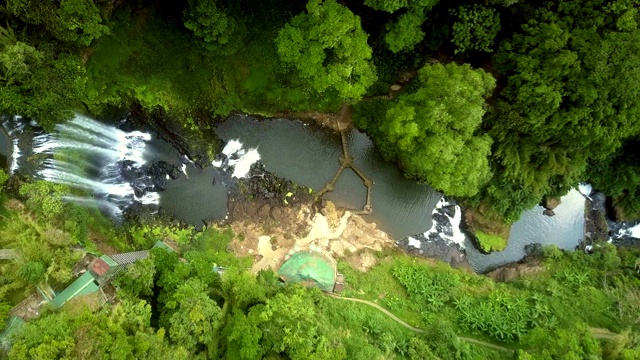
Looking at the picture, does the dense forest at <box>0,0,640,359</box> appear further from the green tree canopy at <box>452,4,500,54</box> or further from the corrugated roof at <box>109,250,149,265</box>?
the corrugated roof at <box>109,250,149,265</box>

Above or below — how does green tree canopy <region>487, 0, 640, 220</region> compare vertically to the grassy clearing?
above

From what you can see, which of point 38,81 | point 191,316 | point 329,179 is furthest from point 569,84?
point 38,81

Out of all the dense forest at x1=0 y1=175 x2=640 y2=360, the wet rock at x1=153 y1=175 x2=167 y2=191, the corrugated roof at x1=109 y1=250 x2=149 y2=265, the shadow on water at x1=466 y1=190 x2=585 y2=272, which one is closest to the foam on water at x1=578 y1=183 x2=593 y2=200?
the shadow on water at x1=466 y1=190 x2=585 y2=272

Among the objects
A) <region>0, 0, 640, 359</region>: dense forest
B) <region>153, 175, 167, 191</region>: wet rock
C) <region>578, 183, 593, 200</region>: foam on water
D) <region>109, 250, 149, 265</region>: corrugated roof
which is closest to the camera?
<region>0, 0, 640, 359</region>: dense forest

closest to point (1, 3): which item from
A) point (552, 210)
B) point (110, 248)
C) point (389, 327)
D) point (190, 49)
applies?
point (190, 49)

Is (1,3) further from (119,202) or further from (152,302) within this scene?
(152,302)

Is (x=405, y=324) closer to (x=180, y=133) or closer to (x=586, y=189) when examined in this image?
(x=586, y=189)
